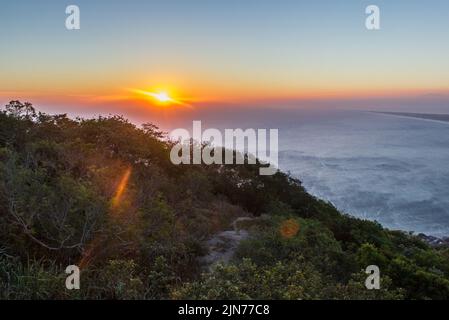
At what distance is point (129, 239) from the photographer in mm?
8352

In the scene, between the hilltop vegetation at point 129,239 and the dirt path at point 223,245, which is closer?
the hilltop vegetation at point 129,239

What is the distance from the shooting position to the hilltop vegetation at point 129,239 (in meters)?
6.30

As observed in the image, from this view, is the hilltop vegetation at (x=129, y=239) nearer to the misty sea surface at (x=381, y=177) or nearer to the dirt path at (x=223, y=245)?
the dirt path at (x=223, y=245)

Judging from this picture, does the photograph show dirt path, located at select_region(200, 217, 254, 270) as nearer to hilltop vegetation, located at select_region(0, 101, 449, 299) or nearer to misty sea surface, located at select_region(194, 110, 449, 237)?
hilltop vegetation, located at select_region(0, 101, 449, 299)

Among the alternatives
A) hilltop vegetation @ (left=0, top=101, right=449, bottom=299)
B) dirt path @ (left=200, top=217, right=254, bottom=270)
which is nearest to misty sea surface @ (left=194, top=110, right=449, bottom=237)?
hilltop vegetation @ (left=0, top=101, right=449, bottom=299)

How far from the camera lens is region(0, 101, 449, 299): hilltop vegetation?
6295 millimetres

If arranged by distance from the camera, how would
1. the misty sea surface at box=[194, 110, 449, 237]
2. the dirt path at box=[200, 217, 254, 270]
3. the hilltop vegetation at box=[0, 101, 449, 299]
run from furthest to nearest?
the misty sea surface at box=[194, 110, 449, 237] → the dirt path at box=[200, 217, 254, 270] → the hilltop vegetation at box=[0, 101, 449, 299]

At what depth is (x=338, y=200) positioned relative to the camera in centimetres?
4147

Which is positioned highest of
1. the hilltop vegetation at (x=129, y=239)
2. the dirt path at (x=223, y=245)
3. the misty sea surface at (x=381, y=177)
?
the hilltop vegetation at (x=129, y=239)

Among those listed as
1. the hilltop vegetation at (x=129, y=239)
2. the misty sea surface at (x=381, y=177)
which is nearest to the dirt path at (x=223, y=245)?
the hilltop vegetation at (x=129, y=239)
